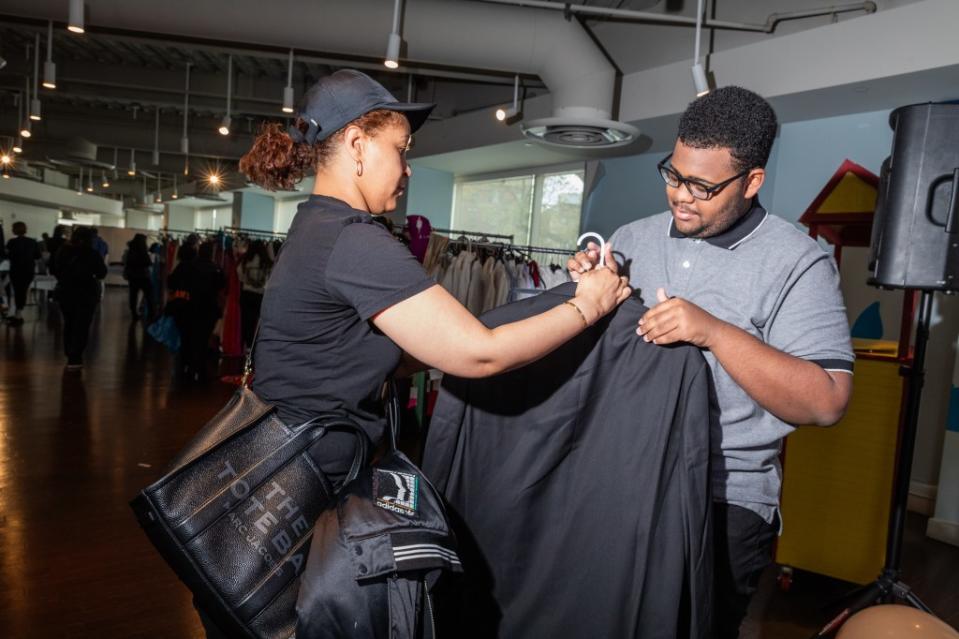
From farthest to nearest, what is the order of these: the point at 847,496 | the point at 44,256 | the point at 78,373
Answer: the point at 44,256 < the point at 78,373 < the point at 847,496

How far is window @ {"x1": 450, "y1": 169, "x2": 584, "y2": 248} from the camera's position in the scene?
8375mm

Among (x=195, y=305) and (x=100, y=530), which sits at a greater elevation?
(x=195, y=305)

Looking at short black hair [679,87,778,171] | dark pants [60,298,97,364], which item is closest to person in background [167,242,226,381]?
dark pants [60,298,97,364]

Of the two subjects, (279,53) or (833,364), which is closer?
(833,364)

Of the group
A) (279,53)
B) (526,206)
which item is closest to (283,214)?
(526,206)

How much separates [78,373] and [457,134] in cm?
521

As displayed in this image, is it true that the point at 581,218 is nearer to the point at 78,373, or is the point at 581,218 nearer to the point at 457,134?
the point at 457,134

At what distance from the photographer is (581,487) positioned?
1379mm

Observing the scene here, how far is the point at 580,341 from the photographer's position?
1.39 m

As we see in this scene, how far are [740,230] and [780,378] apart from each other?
1.21 ft

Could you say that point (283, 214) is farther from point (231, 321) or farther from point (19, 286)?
point (231, 321)

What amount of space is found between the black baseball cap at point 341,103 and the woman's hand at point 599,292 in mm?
494

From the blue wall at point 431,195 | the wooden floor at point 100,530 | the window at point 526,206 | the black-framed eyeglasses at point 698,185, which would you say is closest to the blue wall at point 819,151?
the wooden floor at point 100,530

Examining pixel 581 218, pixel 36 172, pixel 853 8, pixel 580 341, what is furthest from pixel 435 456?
pixel 36 172
